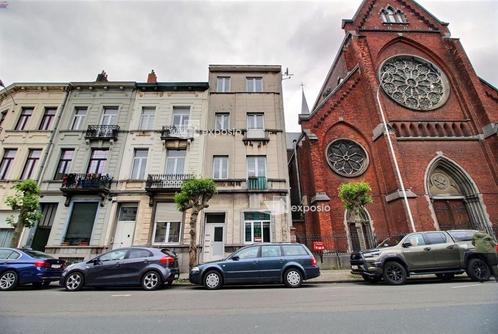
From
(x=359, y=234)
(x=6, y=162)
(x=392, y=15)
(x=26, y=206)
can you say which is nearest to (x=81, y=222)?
(x=26, y=206)

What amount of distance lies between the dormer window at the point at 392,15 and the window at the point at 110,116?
88.9 ft

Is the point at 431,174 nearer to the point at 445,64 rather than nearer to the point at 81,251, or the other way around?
the point at 445,64

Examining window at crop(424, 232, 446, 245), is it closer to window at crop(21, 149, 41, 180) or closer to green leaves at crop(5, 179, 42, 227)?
green leaves at crop(5, 179, 42, 227)

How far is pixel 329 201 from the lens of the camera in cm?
1650

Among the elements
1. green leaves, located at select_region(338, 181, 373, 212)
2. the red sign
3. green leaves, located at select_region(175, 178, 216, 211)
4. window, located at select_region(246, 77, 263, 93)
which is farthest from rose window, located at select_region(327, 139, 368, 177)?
green leaves, located at select_region(175, 178, 216, 211)

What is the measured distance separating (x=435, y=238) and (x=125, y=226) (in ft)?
50.8

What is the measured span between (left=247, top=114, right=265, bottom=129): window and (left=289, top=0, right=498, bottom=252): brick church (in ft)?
12.4

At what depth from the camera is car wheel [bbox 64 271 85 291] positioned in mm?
8070

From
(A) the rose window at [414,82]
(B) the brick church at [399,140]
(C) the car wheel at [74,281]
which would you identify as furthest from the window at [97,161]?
(A) the rose window at [414,82]

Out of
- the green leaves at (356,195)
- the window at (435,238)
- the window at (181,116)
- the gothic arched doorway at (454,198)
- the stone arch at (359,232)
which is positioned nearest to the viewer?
the window at (435,238)

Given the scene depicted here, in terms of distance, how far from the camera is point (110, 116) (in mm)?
17000

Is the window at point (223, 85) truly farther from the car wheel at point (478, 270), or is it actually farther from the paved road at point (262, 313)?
the car wheel at point (478, 270)

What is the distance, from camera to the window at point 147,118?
660 inches

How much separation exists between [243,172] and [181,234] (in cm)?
529
